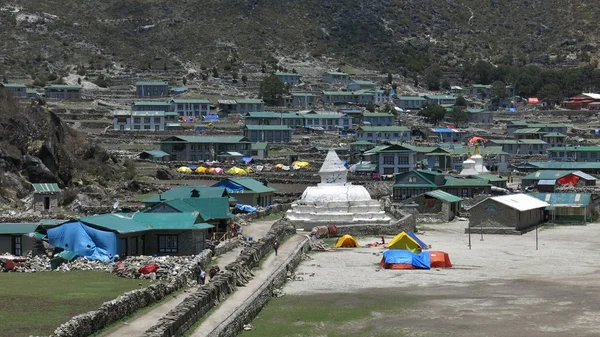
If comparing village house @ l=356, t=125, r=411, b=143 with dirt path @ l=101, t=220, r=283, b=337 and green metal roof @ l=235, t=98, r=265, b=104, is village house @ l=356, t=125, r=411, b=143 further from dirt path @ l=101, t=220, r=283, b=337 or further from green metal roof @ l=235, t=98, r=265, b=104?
dirt path @ l=101, t=220, r=283, b=337

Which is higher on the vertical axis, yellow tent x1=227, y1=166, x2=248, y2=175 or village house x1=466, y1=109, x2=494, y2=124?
village house x1=466, y1=109, x2=494, y2=124

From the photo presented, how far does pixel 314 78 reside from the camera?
170 meters

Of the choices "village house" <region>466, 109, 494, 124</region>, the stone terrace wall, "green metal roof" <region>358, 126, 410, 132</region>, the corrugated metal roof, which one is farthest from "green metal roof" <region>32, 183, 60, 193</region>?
"village house" <region>466, 109, 494, 124</region>

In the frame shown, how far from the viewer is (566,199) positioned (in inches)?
3059

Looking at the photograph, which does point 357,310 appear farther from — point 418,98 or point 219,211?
point 418,98

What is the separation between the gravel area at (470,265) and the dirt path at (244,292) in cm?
99

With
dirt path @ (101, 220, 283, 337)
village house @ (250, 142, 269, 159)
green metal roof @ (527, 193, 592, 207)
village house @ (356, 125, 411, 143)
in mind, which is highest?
village house @ (356, 125, 411, 143)

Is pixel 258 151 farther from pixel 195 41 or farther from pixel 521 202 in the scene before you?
pixel 195 41

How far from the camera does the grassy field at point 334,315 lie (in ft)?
118

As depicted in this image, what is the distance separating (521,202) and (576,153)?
49.8m

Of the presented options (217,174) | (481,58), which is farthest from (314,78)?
(217,174)

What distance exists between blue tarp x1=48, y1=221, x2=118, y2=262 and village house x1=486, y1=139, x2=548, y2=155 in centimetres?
8680

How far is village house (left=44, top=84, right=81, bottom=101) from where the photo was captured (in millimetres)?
141500

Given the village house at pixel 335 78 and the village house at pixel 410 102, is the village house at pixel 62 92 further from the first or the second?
the village house at pixel 410 102
